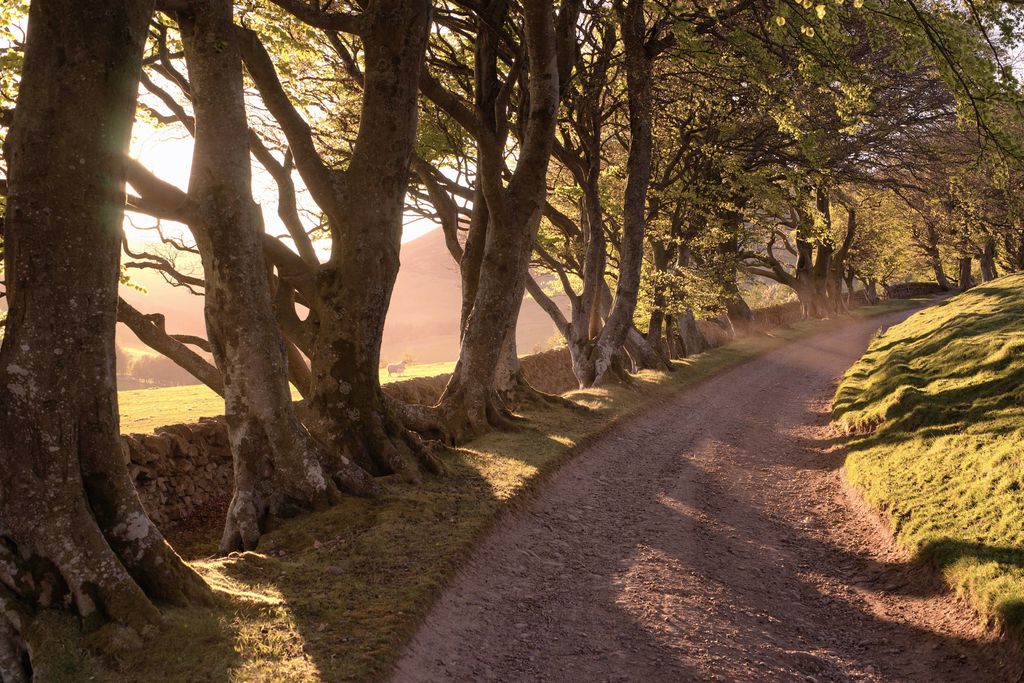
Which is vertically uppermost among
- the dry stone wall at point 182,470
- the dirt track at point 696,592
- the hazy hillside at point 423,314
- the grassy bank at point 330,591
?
the hazy hillside at point 423,314

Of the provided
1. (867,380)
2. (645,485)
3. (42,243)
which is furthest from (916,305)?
(42,243)

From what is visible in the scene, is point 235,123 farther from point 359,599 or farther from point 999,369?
point 999,369

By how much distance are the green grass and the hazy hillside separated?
2814 inches

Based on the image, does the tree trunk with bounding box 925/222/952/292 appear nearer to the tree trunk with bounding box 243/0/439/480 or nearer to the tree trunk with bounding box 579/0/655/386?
the tree trunk with bounding box 579/0/655/386

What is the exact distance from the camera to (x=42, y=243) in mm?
5188

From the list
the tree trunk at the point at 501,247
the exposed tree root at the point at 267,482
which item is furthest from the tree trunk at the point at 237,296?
the tree trunk at the point at 501,247

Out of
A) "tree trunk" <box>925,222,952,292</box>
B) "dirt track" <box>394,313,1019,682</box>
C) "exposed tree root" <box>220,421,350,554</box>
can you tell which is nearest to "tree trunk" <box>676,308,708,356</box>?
"tree trunk" <box>925,222,952,292</box>

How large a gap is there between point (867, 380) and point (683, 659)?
15147 millimetres

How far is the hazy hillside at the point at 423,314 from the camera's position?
278ft

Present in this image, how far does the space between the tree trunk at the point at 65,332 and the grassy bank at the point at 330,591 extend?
384mm

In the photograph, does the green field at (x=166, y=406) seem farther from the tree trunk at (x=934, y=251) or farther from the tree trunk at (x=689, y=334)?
the tree trunk at (x=934, y=251)

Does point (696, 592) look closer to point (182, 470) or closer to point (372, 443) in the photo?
point (372, 443)

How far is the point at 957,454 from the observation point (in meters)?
9.91

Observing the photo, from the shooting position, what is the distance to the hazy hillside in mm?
84750
